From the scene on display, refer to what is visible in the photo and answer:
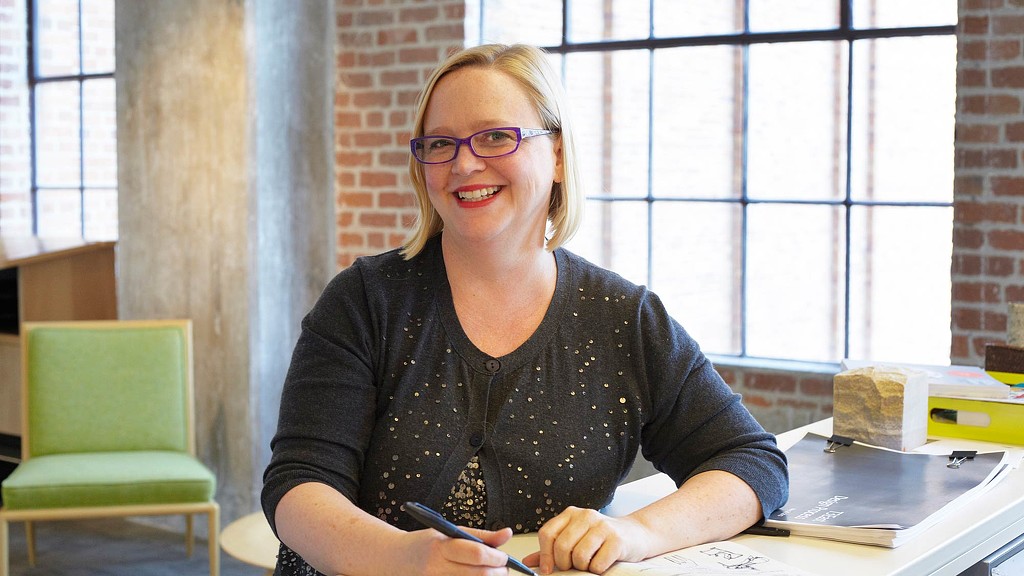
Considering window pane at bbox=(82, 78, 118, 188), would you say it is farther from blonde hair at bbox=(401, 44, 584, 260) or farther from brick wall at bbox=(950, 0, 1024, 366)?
blonde hair at bbox=(401, 44, 584, 260)

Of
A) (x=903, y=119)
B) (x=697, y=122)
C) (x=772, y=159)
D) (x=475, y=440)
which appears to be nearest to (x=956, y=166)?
(x=903, y=119)

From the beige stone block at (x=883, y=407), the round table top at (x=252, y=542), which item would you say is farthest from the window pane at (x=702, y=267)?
the beige stone block at (x=883, y=407)

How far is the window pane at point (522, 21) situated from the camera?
438cm

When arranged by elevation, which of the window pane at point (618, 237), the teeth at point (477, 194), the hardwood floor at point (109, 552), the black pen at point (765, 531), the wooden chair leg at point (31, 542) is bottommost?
the hardwood floor at point (109, 552)

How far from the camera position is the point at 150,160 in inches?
182

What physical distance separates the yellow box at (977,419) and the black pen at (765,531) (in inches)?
29.4

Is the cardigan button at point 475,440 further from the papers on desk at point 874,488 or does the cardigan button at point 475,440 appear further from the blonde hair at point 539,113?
the papers on desk at point 874,488

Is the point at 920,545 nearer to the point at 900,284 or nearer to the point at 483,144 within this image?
the point at 483,144

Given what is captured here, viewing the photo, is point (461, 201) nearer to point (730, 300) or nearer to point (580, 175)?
point (580, 175)

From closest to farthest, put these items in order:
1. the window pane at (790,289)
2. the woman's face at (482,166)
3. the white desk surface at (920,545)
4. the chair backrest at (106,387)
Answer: the white desk surface at (920,545), the woman's face at (482,166), the window pane at (790,289), the chair backrest at (106,387)

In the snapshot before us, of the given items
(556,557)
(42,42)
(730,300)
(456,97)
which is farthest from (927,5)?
(42,42)

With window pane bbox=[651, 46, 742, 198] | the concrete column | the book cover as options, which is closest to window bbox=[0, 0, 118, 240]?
the concrete column

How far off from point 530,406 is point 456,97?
504mm

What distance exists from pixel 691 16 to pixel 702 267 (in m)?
0.92
